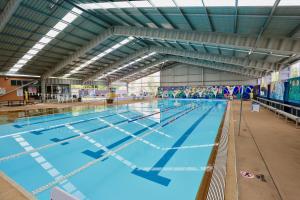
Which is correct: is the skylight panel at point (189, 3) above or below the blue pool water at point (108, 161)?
above

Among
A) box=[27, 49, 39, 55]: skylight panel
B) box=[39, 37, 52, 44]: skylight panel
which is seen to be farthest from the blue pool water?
box=[27, 49, 39, 55]: skylight panel

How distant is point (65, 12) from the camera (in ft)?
32.4

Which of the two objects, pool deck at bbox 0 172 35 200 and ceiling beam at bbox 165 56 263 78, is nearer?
pool deck at bbox 0 172 35 200

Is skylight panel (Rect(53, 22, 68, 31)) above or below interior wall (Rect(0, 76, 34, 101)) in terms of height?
above

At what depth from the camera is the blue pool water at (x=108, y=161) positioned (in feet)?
9.55

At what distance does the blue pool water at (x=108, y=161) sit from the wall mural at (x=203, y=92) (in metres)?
21.2

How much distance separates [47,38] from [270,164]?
15263mm

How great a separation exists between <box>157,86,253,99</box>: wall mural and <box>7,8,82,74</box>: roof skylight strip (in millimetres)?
20911

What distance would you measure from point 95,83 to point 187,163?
26.9 metres

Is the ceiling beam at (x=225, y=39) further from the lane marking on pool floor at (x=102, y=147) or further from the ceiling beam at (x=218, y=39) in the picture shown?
the lane marking on pool floor at (x=102, y=147)

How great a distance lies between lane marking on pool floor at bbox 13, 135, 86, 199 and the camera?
9.19 ft

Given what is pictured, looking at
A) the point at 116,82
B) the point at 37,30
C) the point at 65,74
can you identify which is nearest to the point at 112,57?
the point at 65,74

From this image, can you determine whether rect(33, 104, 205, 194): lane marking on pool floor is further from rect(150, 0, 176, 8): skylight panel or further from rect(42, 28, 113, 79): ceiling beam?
rect(42, 28, 113, 79): ceiling beam

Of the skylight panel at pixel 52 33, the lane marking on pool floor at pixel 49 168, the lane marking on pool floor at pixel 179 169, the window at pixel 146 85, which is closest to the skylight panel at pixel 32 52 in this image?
the skylight panel at pixel 52 33
